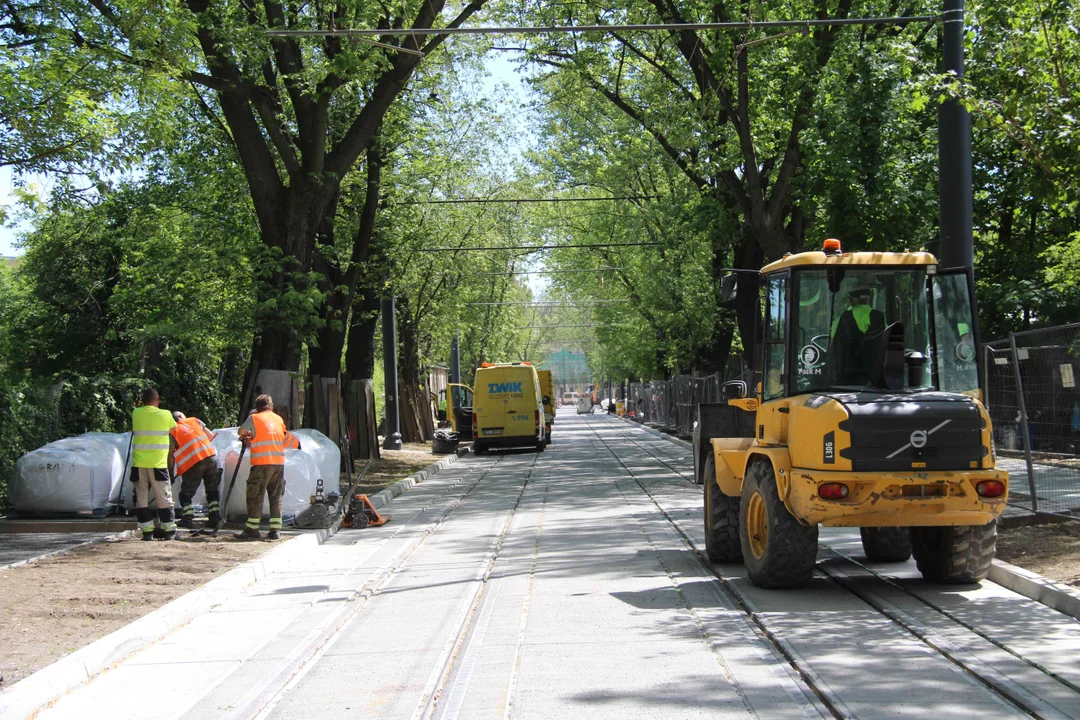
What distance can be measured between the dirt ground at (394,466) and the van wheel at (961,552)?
41.9 ft

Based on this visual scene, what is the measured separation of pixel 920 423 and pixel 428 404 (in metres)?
36.4

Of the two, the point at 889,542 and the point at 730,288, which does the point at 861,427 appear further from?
the point at 889,542

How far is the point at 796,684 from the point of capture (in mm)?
6406

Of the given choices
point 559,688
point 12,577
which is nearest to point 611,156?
point 12,577

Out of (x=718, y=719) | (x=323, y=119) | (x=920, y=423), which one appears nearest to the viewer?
(x=718, y=719)

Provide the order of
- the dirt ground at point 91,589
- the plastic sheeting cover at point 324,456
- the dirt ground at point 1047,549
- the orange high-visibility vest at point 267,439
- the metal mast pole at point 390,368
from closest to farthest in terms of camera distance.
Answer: the dirt ground at point 91,589
the dirt ground at point 1047,549
the orange high-visibility vest at point 267,439
the plastic sheeting cover at point 324,456
the metal mast pole at point 390,368

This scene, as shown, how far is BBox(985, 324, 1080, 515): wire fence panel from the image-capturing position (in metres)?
11.7

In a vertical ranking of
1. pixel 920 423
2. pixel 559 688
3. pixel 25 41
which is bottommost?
pixel 559 688

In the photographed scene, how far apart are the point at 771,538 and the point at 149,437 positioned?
7.93 meters

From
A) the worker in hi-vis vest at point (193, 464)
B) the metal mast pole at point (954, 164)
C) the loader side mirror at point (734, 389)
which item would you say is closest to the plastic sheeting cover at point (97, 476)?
the worker in hi-vis vest at point (193, 464)

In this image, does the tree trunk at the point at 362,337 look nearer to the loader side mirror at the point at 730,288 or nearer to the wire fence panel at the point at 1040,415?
the wire fence panel at the point at 1040,415

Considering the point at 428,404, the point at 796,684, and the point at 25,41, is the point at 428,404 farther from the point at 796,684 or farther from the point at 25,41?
the point at 796,684

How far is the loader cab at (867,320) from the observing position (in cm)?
948

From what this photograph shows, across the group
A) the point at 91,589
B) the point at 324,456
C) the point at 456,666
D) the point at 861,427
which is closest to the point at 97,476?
the point at 324,456
